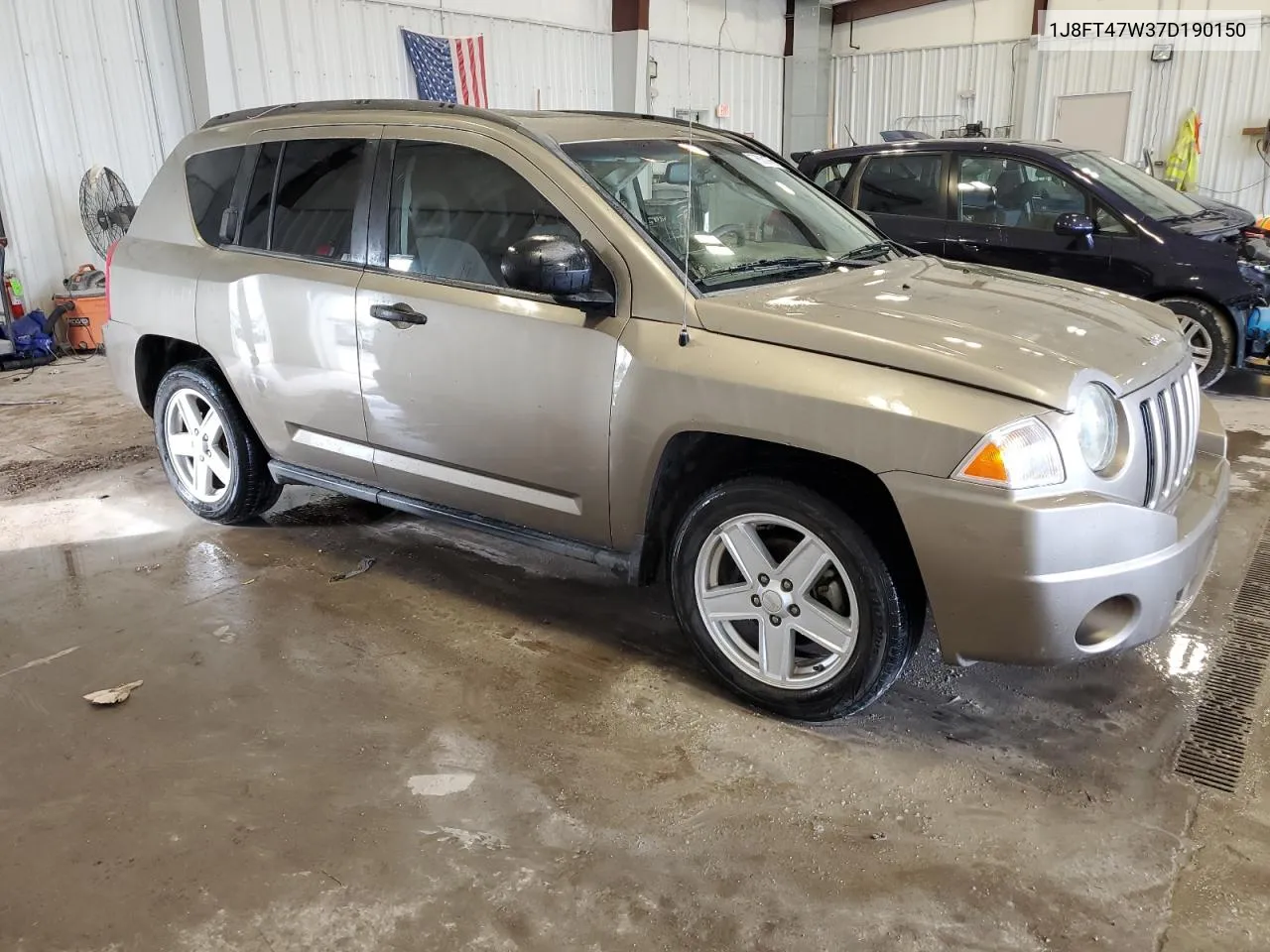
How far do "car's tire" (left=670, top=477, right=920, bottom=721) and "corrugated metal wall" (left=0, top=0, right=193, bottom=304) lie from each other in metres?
8.31

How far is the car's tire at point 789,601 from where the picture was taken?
2604mm

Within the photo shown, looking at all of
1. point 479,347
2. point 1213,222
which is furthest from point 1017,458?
point 1213,222

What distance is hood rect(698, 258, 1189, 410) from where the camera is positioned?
243 centimetres

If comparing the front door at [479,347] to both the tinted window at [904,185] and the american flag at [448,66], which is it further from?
the american flag at [448,66]

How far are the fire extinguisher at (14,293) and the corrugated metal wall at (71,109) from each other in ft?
0.63

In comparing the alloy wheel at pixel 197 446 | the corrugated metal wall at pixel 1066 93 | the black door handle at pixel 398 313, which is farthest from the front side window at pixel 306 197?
the corrugated metal wall at pixel 1066 93

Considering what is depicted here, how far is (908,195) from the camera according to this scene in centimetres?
690

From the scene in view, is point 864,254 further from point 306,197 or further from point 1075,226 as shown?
point 1075,226

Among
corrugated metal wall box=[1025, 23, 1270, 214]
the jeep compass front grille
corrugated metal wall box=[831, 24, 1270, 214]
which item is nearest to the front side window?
the jeep compass front grille

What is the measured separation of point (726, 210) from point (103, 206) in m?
7.49

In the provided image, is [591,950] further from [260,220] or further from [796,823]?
[260,220]

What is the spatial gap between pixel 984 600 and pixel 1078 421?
0.49m

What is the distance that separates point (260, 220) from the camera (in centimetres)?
386

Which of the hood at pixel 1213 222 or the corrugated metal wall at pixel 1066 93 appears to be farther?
the corrugated metal wall at pixel 1066 93
